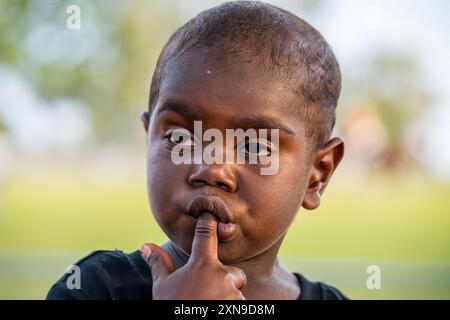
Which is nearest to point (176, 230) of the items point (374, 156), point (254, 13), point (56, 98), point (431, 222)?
point (254, 13)

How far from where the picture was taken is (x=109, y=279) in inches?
71.0

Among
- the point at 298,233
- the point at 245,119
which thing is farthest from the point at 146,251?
the point at 298,233

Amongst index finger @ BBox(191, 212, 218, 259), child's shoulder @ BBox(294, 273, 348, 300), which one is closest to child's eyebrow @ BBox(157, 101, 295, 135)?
index finger @ BBox(191, 212, 218, 259)

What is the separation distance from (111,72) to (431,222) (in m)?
4.94

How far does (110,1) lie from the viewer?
335 inches

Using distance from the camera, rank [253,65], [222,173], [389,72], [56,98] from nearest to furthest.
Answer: [222,173], [253,65], [56,98], [389,72]

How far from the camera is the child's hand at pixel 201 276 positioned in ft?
4.57

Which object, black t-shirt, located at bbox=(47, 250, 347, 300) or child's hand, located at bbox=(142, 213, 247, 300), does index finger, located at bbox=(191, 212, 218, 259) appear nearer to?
child's hand, located at bbox=(142, 213, 247, 300)

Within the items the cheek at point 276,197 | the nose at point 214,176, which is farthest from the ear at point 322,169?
the nose at point 214,176

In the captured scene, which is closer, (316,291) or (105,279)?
(105,279)

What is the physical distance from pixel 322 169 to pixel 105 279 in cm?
74

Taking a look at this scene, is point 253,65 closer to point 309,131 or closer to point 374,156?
point 309,131

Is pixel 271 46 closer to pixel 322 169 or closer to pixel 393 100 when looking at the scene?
pixel 322 169

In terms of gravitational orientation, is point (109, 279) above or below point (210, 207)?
below
